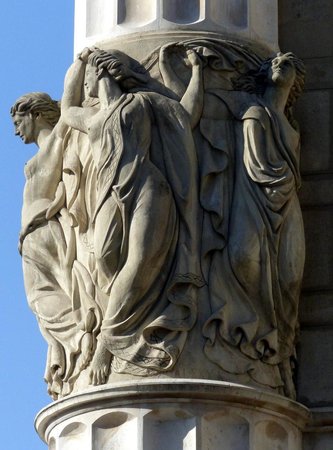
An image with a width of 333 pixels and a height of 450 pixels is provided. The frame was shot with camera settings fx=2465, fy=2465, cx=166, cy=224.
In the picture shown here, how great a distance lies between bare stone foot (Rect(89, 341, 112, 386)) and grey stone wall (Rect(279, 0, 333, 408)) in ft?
4.85

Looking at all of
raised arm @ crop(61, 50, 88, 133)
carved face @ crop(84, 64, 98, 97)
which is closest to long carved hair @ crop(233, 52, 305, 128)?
carved face @ crop(84, 64, 98, 97)

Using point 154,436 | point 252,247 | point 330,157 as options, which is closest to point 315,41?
point 330,157

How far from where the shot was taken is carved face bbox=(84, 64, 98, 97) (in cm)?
1753

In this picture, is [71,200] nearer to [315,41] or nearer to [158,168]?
[158,168]

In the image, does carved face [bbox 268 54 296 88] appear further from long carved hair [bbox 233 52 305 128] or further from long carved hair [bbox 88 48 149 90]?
long carved hair [bbox 88 48 149 90]

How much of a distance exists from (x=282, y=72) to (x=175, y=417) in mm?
2728

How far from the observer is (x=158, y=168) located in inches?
674

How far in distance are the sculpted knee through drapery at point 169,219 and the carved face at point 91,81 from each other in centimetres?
1

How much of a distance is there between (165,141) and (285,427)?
216 cm

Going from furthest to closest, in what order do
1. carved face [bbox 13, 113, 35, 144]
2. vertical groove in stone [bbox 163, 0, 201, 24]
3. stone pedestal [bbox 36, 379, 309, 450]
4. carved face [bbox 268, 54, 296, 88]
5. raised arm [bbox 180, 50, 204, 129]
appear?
carved face [bbox 13, 113, 35, 144] → vertical groove in stone [bbox 163, 0, 201, 24] → carved face [bbox 268, 54, 296, 88] → raised arm [bbox 180, 50, 204, 129] → stone pedestal [bbox 36, 379, 309, 450]

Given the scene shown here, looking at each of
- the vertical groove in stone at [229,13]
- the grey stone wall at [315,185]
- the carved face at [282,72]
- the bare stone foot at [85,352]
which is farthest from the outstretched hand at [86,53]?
the bare stone foot at [85,352]

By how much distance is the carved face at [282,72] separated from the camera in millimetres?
17641

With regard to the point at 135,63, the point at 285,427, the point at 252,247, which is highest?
the point at 135,63

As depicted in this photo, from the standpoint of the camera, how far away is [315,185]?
18031mm
